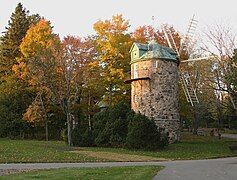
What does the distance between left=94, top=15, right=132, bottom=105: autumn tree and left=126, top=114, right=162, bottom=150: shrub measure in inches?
279

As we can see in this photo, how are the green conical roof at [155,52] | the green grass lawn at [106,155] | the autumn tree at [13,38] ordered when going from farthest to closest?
the autumn tree at [13,38]
the green conical roof at [155,52]
the green grass lawn at [106,155]

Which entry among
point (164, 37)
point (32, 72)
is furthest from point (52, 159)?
point (164, 37)

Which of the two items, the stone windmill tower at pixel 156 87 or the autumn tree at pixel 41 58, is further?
the stone windmill tower at pixel 156 87

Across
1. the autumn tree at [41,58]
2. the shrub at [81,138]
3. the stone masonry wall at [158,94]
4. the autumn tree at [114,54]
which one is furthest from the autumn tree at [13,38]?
the stone masonry wall at [158,94]

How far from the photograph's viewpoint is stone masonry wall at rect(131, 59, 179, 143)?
33000mm

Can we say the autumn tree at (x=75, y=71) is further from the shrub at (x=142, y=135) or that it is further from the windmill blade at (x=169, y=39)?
the windmill blade at (x=169, y=39)

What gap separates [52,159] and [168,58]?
51.1 feet

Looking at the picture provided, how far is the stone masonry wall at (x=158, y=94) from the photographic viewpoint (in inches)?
1299

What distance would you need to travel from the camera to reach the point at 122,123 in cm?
3198

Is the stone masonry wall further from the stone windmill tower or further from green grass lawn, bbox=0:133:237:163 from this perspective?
green grass lawn, bbox=0:133:237:163

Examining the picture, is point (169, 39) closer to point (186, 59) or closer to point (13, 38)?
point (186, 59)

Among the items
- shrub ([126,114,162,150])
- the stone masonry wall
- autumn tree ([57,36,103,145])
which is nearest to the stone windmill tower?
the stone masonry wall

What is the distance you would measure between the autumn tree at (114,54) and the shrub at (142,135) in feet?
23.2

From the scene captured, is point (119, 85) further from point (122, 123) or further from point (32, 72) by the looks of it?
point (32, 72)
